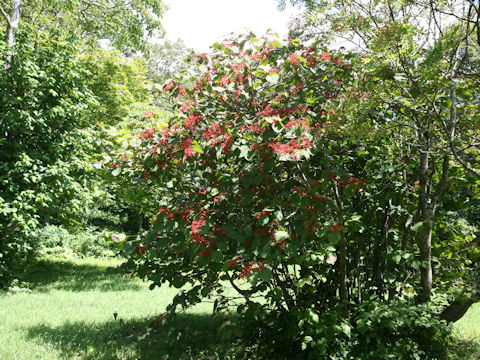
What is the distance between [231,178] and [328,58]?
1406 mm

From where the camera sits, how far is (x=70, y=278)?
9062 millimetres

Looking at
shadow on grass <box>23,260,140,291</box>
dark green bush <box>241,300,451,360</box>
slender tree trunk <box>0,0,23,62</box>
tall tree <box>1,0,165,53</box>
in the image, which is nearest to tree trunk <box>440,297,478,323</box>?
dark green bush <box>241,300,451,360</box>

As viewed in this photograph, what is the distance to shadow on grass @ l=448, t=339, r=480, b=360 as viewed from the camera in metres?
3.64

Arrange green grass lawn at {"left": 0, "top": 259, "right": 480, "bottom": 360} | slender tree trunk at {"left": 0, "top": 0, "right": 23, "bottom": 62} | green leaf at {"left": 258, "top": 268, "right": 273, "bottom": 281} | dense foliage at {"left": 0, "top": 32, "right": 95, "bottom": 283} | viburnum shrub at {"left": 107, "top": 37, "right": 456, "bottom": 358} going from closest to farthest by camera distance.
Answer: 1. green leaf at {"left": 258, "top": 268, "right": 273, "bottom": 281}
2. viburnum shrub at {"left": 107, "top": 37, "right": 456, "bottom": 358}
3. green grass lawn at {"left": 0, "top": 259, "right": 480, "bottom": 360}
4. dense foliage at {"left": 0, "top": 32, "right": 95, "bottom": 283}
5. slender tree trunk at {"left": 0, "top": 0, "right": 23, "bottom": 62}

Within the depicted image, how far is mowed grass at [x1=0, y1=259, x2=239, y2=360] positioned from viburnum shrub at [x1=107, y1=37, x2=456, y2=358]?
42.0 inches

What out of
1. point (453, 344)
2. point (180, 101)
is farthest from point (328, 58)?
point (453, 344)

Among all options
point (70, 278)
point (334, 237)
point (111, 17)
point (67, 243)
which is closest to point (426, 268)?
point (334, 237)

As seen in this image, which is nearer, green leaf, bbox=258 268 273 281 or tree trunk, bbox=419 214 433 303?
green leaf, bbox=258 268 273 281

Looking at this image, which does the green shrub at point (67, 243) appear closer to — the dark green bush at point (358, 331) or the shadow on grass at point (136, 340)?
the shadow on grass at point (136, 340)

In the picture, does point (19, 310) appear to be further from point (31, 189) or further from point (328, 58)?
point (328, 58)

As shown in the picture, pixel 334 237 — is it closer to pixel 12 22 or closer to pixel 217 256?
pixel 217 256

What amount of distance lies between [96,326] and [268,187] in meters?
3.56

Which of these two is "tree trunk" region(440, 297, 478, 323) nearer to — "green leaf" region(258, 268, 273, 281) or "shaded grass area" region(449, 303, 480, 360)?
"shaded grass area" region(449, 303, 480, 360)

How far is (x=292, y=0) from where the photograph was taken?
3762 mm
